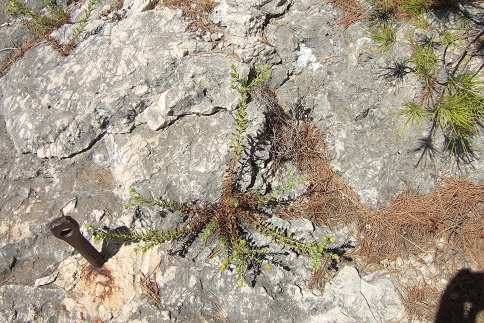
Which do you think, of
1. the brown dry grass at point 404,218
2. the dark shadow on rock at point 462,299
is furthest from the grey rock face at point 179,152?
the dark shadow on rock at point 462,299

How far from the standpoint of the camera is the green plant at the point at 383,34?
285 cm

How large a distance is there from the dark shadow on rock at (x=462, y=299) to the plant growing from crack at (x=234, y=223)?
0.92m

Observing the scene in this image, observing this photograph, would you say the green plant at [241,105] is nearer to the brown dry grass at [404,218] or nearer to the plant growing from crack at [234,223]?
the plant growing from crack at [234,223]

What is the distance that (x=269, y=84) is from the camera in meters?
3.15

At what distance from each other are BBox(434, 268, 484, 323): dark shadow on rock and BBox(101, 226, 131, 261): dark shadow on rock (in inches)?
102

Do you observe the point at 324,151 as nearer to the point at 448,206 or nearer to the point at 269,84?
the point at 269,84

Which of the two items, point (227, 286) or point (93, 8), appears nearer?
A: point (227, 286)

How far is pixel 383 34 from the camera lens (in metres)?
2.88

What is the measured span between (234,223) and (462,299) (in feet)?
6.04

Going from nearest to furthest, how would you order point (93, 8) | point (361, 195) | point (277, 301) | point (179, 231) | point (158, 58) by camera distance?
point (277, 301)
point (179, 231)
point (361, 195)
point (158, 58)
point (93, 8)

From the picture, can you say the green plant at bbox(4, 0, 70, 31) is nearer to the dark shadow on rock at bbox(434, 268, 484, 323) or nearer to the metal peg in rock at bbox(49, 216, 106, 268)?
the metal peg in rock at bbox(49, 216, 106, 268)

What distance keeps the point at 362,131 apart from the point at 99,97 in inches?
101

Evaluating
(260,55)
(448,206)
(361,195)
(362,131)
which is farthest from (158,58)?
(448,206)

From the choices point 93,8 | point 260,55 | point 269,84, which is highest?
point 93,8
